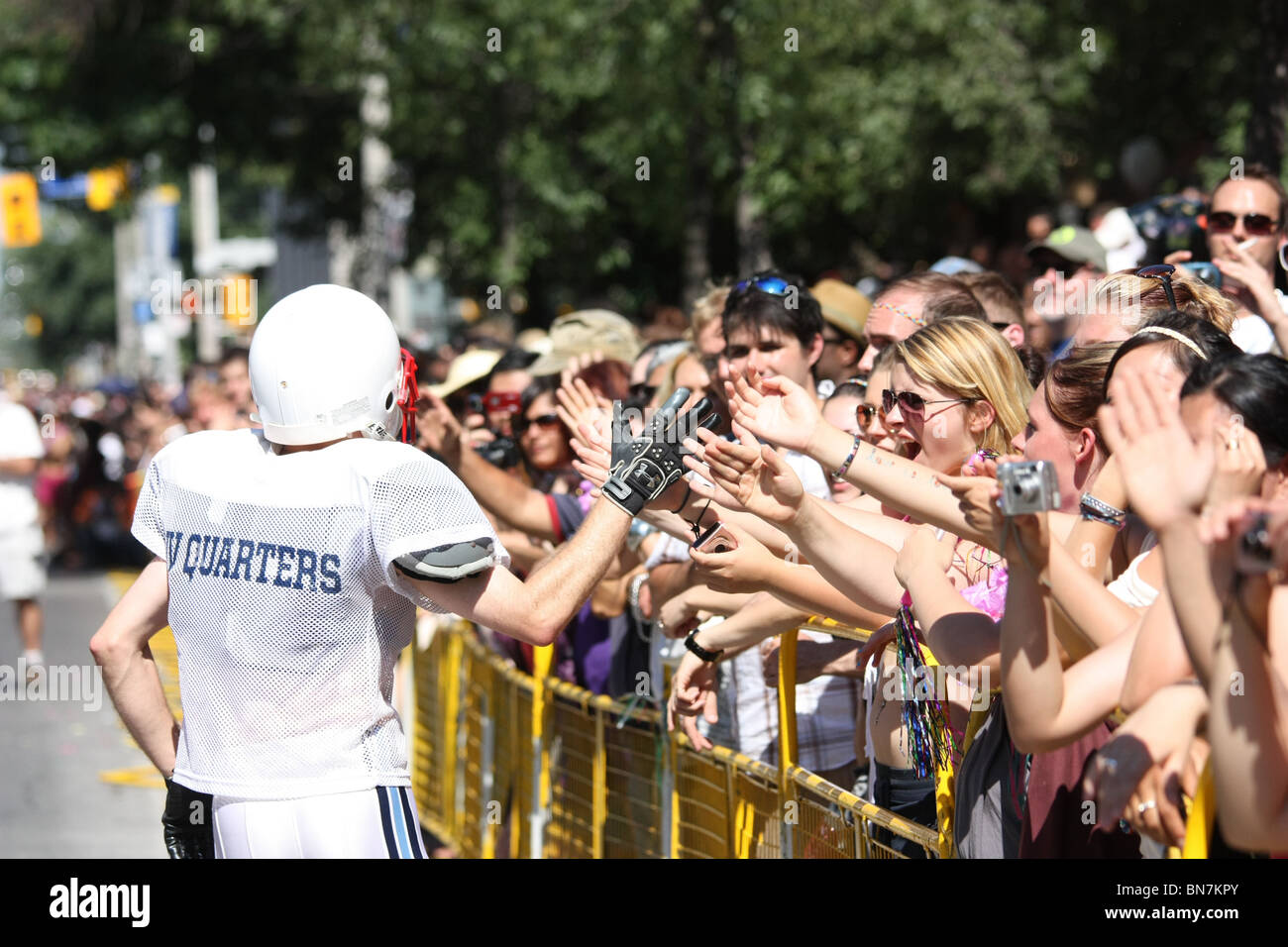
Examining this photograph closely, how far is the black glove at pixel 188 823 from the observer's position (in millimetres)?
3547

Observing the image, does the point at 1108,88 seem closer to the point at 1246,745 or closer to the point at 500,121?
the point at 500,121

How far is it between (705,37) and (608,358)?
4.27 meters

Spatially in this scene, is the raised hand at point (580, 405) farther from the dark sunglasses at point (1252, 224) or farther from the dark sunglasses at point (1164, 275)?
the dark sunglasses at point (1252, 224)

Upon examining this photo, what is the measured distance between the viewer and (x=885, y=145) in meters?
12.3

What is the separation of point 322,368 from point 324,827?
2.99 feet

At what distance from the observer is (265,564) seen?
3328 mm

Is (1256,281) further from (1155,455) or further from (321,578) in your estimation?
(321,578)

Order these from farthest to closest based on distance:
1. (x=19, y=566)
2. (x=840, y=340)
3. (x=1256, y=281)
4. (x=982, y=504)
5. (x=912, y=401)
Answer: (x=19, y=566)
(x=840, y=340)
(x=1256, y=281)
(x=912, y=401)
(x=982, y=504)

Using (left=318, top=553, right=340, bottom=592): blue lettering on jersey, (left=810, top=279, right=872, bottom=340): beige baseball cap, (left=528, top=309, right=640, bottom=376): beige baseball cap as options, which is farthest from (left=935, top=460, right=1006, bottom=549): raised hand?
(left=528, top=309, right=640, bottom=376): beige baseball cap

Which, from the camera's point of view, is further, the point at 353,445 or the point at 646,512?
the point at 646,512

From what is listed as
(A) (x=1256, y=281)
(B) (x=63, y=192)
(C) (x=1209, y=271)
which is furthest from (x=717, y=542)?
(B) (x=63, y=192)

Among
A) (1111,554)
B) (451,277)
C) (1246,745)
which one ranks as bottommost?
(1246,745)

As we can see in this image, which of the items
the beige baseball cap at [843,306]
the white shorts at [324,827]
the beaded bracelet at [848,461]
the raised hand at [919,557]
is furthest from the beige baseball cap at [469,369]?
the raised hand at [919,557]
